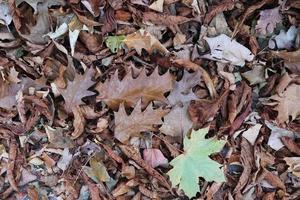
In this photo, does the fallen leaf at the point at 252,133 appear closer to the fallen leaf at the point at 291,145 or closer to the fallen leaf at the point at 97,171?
the fallen leaf at the point at 291,145

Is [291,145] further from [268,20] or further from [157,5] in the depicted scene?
[157,5]

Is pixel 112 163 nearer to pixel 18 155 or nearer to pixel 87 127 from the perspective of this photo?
pixel 87 127

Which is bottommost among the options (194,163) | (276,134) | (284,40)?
(194,163)

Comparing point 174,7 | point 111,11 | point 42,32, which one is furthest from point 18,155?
point 174,7

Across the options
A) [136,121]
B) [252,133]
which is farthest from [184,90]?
[252,133]

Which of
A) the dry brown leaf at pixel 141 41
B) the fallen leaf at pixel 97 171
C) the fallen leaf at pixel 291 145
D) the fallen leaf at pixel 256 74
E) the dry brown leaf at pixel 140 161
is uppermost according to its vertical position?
the dry brown leaf at pixel 141 41

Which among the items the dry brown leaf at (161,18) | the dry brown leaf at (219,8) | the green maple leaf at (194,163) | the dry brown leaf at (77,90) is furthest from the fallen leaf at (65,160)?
the dry brown leaf at (219,8)
